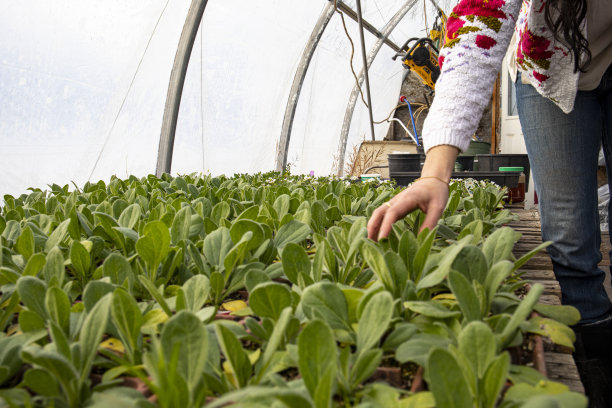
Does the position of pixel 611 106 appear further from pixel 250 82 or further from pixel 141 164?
pixel 250 82

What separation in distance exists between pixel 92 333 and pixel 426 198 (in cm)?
64

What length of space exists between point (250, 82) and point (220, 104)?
60 centimetres

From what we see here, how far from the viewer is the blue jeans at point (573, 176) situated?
1.56 m

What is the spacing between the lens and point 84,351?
48cm

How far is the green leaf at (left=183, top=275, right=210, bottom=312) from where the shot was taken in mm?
610

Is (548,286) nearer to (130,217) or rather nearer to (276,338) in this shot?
(276,338)

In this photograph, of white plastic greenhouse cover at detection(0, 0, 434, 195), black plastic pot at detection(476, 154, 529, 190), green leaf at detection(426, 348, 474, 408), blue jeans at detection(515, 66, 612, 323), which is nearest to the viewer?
green leaf at detection(426, 348, 474, 408)

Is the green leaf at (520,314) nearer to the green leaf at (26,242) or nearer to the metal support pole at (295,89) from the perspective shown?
the green leaf at (26,242)

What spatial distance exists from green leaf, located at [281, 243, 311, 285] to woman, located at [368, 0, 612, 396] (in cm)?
A: 18

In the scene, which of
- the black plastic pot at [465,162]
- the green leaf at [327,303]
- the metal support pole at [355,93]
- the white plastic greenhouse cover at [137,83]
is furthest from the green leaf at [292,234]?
the metal support pole at [355,93]

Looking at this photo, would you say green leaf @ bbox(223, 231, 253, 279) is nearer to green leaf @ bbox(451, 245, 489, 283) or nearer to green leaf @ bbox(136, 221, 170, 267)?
green leaf @ bbox(136, 221, 170, 267)

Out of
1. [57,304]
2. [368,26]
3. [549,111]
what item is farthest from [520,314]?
[368,26]

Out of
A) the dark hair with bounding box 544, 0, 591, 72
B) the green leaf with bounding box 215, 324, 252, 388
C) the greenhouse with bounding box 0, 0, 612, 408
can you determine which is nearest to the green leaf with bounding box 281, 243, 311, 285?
the greenhouse with bounding box 0, 0, 612, 408

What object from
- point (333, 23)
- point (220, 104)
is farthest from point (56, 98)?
point (333, 23)
